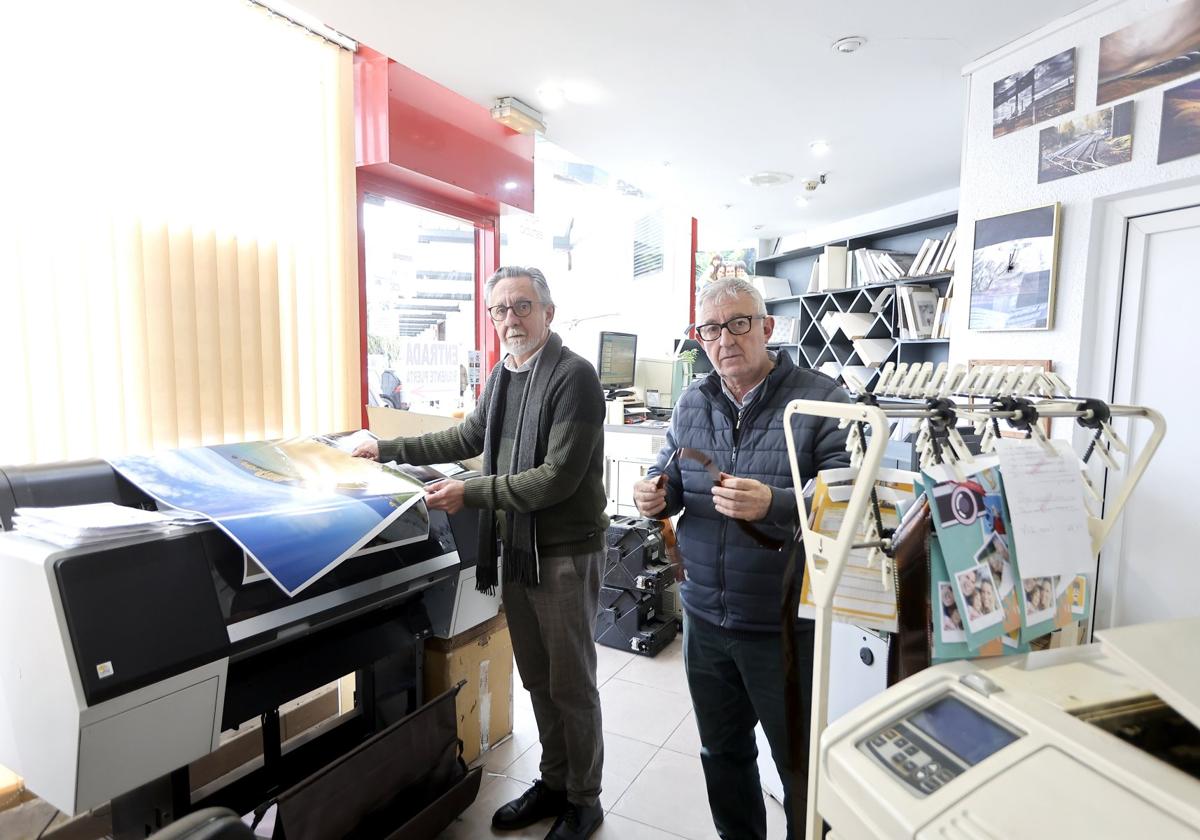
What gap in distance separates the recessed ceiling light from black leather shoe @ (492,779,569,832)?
394 cm

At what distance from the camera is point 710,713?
1661 millimetres

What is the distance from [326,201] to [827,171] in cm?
326

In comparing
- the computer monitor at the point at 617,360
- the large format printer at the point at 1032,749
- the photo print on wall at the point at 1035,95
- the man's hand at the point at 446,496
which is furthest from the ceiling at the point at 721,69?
the large format printer at the point at 1032,749

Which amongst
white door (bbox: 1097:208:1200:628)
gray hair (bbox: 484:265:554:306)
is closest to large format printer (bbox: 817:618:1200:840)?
gray hair (bbox: 484:265:554:306)

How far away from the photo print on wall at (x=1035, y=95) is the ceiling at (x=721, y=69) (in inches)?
6.2

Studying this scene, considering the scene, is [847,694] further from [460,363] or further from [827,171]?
[827,171]

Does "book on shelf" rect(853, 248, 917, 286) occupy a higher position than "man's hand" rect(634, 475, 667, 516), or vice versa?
"book on shelf" rect(853, 248, 917, 286)

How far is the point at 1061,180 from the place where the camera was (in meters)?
2.41

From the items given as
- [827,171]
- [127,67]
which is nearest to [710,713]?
[127,67]

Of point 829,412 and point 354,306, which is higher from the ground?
point 354,306

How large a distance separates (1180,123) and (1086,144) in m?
0.28

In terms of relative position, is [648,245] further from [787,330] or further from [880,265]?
[880,265]

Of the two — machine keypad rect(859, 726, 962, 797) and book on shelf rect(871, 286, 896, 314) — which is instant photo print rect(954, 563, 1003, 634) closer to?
machine keypad rect(859, 726, 962, 797)

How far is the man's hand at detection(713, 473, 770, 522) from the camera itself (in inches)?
53.0
